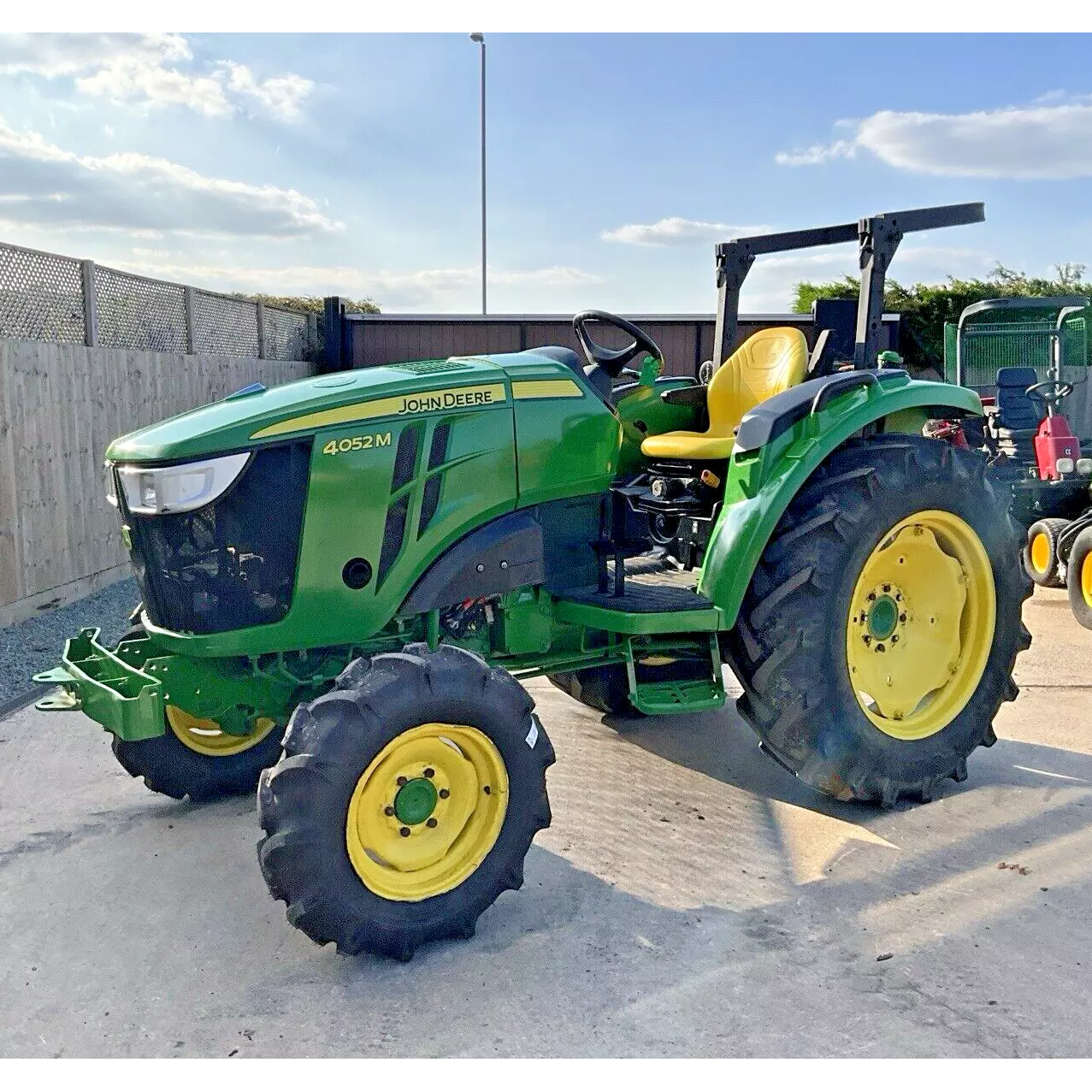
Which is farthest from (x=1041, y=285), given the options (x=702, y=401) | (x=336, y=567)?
(x=336, y=567)

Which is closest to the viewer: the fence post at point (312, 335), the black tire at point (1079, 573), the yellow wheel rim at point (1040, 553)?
the black tire at point (1079, 573)

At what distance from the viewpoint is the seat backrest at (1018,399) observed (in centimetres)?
880

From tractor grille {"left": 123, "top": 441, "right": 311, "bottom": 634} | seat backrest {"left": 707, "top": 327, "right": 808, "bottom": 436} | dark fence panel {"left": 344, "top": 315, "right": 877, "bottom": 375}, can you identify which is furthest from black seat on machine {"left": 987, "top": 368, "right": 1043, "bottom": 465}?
tractor grille {"left": 123, "top": 441, "right": 311, "bottom": 634}

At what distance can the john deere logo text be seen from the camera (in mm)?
3271

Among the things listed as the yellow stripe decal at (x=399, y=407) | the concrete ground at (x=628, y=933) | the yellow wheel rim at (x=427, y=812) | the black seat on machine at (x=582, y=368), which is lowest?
the concrete ground at (x=628, y=933)

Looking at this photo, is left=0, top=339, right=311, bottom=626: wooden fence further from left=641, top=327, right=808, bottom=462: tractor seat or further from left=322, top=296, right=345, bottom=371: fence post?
left=322, top=296, right=345, bottom=371: fence post

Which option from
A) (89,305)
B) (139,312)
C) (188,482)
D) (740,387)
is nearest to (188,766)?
(188,482)

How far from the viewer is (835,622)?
3592 mm

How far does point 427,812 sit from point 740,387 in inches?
93.7

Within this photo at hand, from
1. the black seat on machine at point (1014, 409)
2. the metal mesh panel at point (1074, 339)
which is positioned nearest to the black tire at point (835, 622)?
the black seat on machine at point (1014, 409)

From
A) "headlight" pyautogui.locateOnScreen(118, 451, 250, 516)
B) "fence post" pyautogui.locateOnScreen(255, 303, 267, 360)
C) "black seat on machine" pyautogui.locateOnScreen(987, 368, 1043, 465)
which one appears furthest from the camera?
"fence post" pyautogui.locateOnScreen(255, 303, 267, 360)

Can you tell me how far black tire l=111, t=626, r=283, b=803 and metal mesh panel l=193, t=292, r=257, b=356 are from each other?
7277 millimetres

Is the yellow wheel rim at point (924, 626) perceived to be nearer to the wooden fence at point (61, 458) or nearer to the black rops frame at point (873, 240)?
the black rops frame at point (873, 240)

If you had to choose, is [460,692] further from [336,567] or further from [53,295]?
[53,295]
